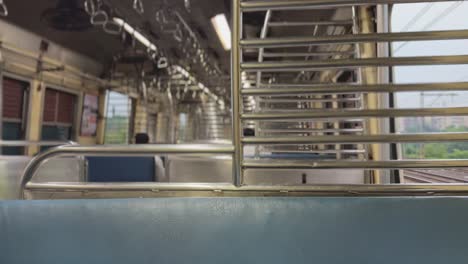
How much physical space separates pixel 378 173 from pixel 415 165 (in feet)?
3.79

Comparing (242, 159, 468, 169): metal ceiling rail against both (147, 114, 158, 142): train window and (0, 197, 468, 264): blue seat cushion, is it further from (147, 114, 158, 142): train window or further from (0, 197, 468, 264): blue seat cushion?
(147, 114, 158, 142): train window

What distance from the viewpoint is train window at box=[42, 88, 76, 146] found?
493cm

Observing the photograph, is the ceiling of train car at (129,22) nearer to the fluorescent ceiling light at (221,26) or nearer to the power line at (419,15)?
the fluorescent ceiling light at (221,26)

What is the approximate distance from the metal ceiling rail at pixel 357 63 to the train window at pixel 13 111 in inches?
177

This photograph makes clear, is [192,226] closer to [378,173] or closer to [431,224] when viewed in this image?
[431,224]

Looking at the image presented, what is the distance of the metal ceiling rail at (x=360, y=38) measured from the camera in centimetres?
97

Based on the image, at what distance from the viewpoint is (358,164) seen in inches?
38.8

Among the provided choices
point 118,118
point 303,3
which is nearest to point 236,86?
point 303,3

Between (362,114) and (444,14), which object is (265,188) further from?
(444,14)

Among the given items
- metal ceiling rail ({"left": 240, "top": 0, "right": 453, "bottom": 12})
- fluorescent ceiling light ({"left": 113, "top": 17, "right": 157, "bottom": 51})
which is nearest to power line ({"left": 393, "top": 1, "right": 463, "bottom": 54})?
metal ceiling rail ({"left": 240, "top": 0, "right": 453, "bottom": 12})

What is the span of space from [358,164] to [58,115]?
5674 mm

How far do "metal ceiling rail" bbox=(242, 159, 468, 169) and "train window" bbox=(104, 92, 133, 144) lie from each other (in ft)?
20.1

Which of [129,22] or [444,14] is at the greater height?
[129,22]

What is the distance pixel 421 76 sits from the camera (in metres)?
1.46
